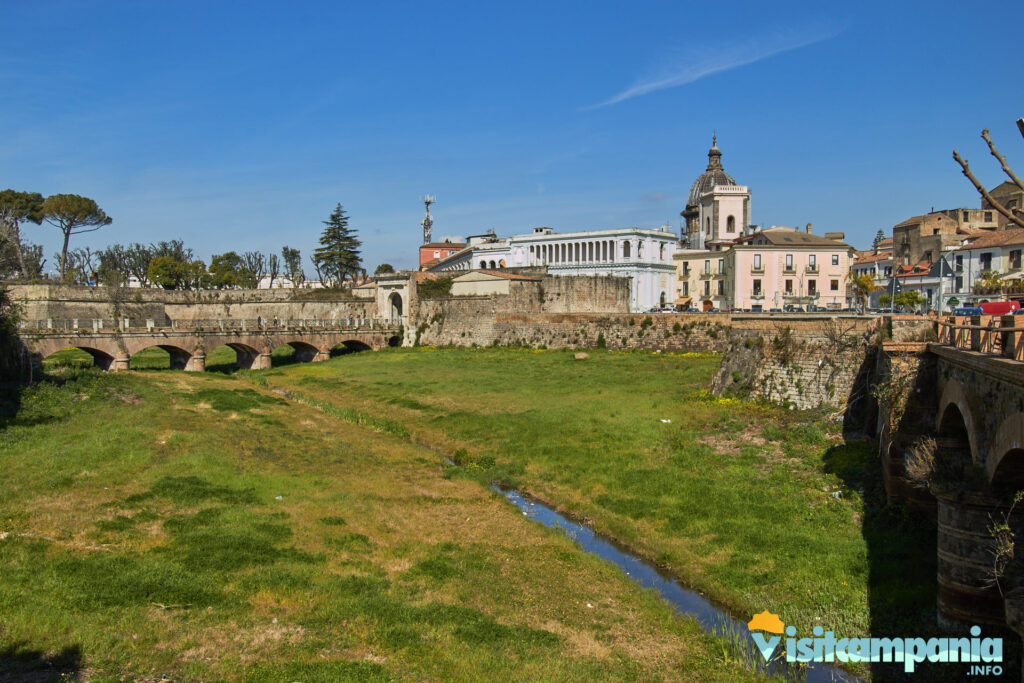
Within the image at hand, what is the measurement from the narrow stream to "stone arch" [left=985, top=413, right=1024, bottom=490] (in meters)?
4.47

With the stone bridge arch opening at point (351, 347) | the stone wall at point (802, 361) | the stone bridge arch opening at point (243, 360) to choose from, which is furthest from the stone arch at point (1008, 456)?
the stone bridge arch opening at point (351, 347)

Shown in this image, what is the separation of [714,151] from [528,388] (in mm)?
66931

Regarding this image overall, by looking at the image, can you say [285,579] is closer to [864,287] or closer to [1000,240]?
[1000,240]

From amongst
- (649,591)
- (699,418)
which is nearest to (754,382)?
(699,418)

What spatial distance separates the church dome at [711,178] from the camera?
9188 centimetres

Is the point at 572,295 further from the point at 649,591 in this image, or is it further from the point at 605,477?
the point at 649,591

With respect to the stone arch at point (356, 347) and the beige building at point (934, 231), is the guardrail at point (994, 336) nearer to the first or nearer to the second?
the beige building at point (934, 231)

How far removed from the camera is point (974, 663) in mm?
11891

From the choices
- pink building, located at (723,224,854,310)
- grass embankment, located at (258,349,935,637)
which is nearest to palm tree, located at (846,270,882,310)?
pink building, located at (723,224,854,310)

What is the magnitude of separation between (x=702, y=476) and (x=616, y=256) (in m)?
51.5

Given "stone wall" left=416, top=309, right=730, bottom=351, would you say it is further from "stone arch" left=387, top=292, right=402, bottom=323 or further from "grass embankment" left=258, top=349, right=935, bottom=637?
"stone arch" left=387, top=292, right=402, bottom=323

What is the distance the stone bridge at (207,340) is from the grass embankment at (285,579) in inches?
965

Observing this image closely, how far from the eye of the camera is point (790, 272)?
6191cm

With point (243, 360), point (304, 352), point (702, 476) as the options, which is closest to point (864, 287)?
point (702, 476)
